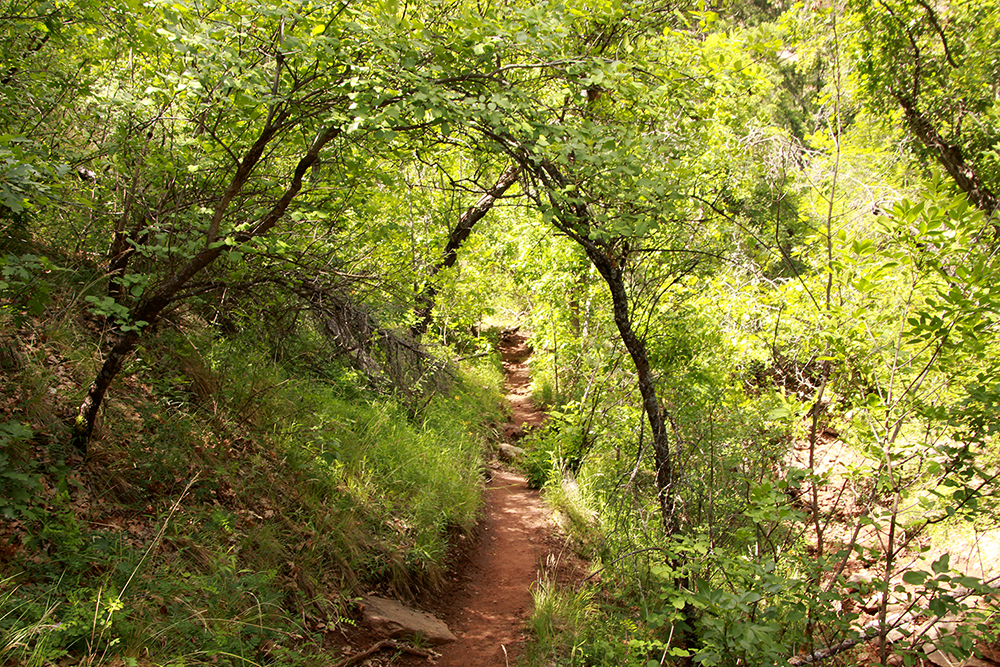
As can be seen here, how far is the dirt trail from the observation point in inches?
191

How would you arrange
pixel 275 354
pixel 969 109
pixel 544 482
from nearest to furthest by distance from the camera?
pixel 275 354 < pixel 969 109 < pixel 544 482

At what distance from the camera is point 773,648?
286 centimetres

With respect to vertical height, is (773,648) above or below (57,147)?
below

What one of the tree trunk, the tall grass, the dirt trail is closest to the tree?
the tree trunk

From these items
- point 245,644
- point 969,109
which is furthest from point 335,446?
point 969,109

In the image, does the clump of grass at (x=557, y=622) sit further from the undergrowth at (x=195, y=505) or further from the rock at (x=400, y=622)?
the undergrowth at (x=195, y=505)

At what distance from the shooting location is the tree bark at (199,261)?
331cm

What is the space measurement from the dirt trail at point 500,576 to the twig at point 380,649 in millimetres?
59

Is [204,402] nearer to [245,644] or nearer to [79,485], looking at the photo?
[79,485]

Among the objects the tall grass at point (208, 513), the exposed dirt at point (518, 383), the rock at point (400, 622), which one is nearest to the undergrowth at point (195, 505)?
the tall grass at point (208, 513)

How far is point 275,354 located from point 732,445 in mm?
4542

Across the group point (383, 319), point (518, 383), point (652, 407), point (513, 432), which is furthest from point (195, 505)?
point (518, 383)

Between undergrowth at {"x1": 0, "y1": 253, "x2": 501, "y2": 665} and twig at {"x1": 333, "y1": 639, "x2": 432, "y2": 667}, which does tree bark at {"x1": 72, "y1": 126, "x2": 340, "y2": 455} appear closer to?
undergrowth at {"x1": 0, "y1": 253, "x2": 501, "y2": 665}

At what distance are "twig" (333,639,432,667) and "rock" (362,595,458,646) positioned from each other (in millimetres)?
82
